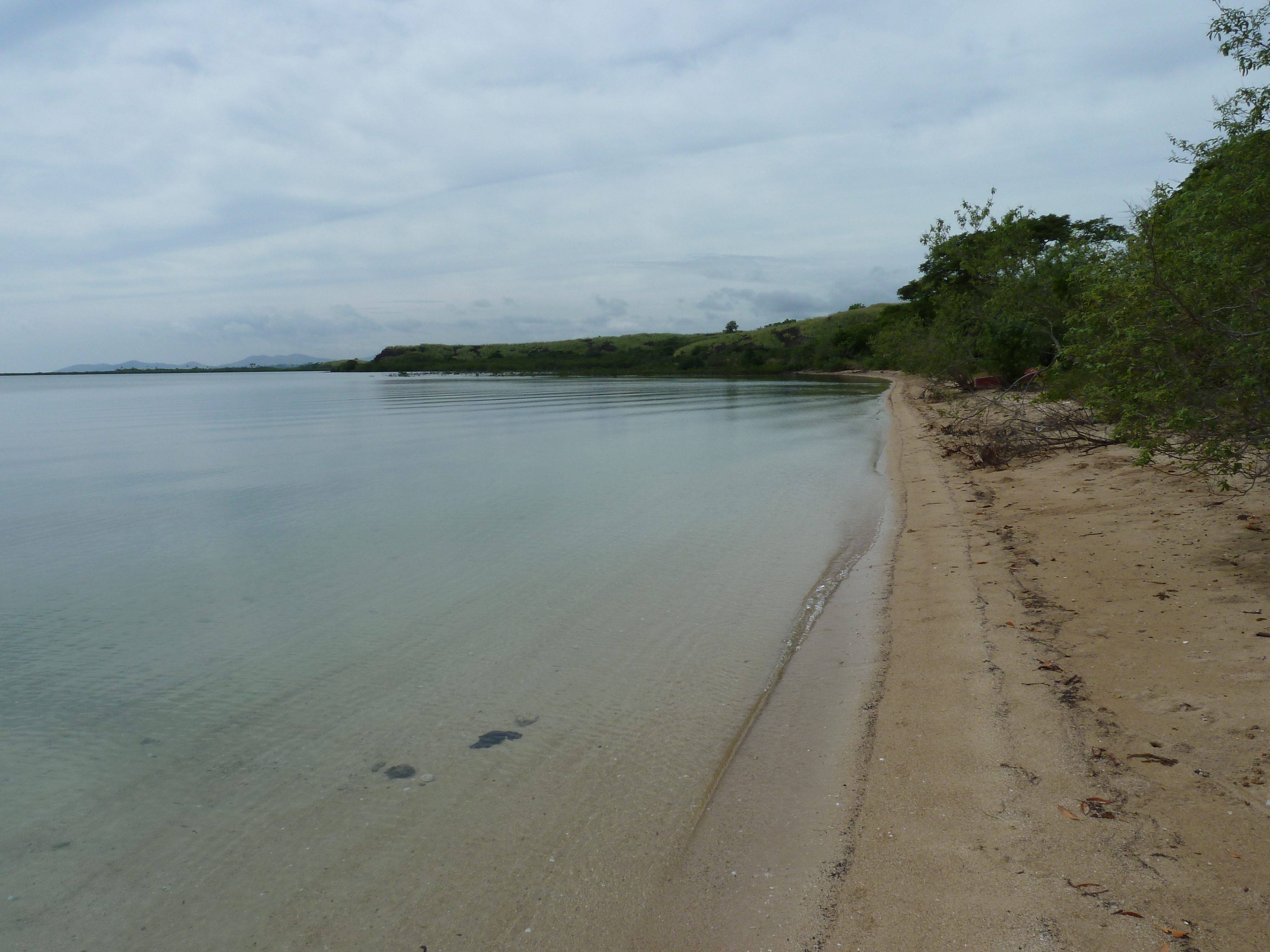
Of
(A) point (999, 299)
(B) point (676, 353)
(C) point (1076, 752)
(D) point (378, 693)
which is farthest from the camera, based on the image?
(B) point (676, 353)

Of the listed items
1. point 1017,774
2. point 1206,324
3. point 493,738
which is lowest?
point 493,738

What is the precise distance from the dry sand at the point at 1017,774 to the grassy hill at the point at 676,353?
301ft

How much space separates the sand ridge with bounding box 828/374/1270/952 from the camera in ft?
9.48

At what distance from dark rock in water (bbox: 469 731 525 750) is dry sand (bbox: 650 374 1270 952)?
4.88 ft

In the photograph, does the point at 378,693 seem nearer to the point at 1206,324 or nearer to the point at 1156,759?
the point at 1156,759

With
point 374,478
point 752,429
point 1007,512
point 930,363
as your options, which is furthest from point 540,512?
point 930,363

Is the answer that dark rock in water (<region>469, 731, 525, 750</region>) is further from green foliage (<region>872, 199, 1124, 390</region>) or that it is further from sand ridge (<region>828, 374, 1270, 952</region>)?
green foliage (<region>872, 199, 1124, 390</region>)

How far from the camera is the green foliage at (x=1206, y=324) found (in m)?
5.75

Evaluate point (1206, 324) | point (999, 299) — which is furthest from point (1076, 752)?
point (999, 299)

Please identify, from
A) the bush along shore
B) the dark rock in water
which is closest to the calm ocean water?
the dark rock in water

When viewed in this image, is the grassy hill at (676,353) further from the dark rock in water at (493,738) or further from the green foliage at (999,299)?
the dark rock in water at (493,738)

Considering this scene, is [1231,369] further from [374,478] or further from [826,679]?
[374,478]

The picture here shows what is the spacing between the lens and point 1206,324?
587 cm

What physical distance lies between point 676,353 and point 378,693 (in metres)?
126
